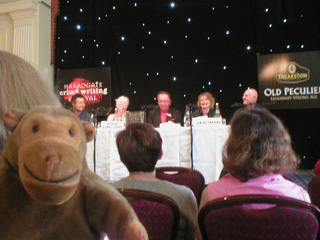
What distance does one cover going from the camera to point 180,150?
9.61ft

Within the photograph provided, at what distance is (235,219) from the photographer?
858 mm

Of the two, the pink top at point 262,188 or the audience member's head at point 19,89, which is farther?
the pink top at point 262,188

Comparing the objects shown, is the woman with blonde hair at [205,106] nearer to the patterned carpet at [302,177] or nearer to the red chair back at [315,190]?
the patterned carpet at [302,177]

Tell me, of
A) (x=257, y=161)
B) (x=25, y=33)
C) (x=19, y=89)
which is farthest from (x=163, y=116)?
(x=19, y=89)

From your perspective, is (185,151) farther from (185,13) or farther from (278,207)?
(185,13)

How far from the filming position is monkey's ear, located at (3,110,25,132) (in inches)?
13.3

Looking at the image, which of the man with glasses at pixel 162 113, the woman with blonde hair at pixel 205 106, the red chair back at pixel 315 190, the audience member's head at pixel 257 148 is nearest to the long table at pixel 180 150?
the woman with blonde hair at pixel 205 106

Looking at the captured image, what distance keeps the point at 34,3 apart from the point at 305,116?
5525mm

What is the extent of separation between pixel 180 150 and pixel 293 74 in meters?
3.05

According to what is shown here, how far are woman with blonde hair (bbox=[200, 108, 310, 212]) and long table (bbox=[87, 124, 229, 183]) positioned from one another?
1.65m

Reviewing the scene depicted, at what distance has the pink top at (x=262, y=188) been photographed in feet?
3.35

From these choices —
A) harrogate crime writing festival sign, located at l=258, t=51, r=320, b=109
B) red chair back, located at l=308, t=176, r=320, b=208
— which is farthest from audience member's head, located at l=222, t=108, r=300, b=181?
harrogate crime writing festival sign, located at l=258, t=51, r=320, b=109

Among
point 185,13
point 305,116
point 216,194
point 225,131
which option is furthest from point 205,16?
point 216,194

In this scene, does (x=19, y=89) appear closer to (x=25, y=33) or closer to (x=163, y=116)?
(x=163, y=116)
